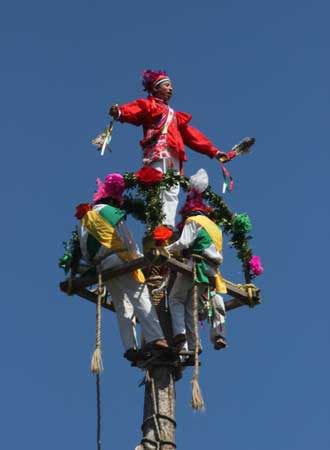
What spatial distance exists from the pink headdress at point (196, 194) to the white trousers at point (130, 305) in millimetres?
963

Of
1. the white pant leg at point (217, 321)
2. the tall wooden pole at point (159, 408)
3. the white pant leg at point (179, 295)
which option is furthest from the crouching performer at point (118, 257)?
the white pant leg at point (217, 321)

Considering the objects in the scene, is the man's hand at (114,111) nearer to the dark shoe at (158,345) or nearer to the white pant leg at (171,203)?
the white pant leg at (171,203)

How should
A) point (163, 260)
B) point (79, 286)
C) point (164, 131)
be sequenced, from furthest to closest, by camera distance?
point (164, 131) < point (79, 286) < point (163, 260)

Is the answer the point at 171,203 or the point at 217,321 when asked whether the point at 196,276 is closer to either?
the point at 217,321

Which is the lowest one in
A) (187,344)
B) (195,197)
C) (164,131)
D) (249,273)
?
(187,344)

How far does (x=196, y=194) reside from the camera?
34.0ft

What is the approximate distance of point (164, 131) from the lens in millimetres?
10766

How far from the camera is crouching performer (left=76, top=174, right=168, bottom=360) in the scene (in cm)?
965

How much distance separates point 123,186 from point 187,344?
1.58 meters

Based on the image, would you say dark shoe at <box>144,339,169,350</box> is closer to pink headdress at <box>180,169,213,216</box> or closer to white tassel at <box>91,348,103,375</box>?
white tassel at <box>91,348,103,375</box>

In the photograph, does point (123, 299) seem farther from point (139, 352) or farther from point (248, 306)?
point (248, 306)

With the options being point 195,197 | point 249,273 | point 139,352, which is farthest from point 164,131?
point 139,352

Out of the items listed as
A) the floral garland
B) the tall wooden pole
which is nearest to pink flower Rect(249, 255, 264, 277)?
the floral garland

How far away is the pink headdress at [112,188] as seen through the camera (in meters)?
9.98
